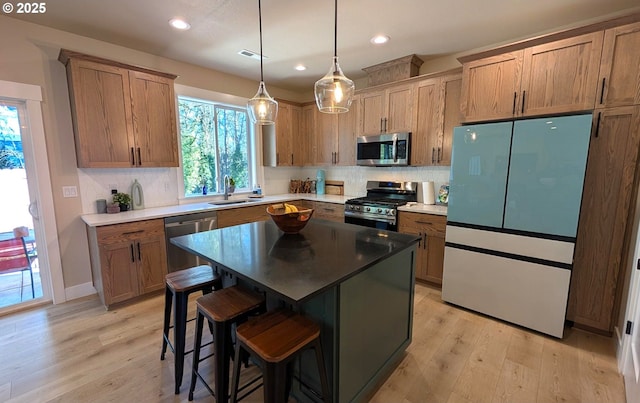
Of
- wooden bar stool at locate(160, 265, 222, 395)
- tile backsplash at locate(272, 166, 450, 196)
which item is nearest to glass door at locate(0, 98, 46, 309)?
wooden bar stool at locate(160, 265, 222, 395)

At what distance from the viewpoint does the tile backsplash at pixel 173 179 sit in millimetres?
3049

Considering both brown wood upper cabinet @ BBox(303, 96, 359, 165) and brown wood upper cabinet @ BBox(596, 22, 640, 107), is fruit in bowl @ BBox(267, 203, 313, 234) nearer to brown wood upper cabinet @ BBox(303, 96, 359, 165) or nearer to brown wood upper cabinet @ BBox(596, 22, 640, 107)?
brown wood upper cabinet @ BBox(303, 96, 359, 165)

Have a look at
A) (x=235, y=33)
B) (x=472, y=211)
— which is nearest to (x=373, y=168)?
(x=472, y=211)

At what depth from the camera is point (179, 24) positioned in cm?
259

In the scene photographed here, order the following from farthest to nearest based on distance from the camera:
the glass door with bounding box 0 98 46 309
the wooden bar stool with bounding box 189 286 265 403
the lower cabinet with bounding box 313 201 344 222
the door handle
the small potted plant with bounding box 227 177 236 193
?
1. the small potted plant with bounding box 227 177 236 193
2. the lower cabinet with bounding box 313 201 344 222
3. the door handle
4. the glass door with bounding box 0 98 46 309
5. the wooden bar stool with bounding box 189 286 265 403

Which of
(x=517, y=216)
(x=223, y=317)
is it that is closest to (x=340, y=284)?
(x=223, y=317)

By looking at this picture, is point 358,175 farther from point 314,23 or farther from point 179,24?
point 179,24

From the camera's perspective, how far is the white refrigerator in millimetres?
2199

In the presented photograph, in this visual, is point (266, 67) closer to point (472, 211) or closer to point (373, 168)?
point (373, 168)

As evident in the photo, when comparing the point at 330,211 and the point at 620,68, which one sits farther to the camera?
the point at 330,211

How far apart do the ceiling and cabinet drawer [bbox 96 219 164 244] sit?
1906mm

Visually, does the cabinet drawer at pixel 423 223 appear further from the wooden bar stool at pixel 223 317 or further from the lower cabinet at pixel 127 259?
the lower cabinet at pixel 127 259

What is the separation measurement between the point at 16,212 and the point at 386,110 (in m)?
4.24

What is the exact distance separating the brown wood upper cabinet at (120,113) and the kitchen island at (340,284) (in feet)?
5.45
